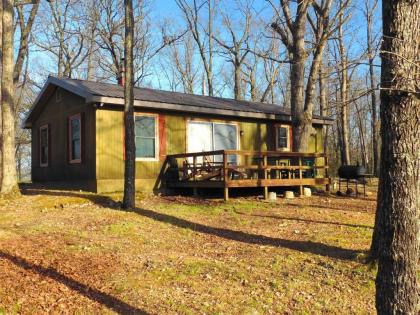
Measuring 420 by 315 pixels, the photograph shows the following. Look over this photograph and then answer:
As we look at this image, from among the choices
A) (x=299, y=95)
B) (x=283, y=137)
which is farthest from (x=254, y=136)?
(x=299, y=95)

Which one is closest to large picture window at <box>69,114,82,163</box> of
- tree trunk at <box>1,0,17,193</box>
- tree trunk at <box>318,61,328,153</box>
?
tree trunk at <box>1,0,17,193</box>

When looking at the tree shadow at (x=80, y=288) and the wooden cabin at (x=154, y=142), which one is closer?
the tree shadow at (x=80, y=288)

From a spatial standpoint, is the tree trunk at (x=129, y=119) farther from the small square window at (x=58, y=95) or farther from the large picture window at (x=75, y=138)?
the small square window at (x=58, y=95)

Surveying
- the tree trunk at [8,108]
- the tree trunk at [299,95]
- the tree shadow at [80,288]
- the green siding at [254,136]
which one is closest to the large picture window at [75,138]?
the tree trunk at [8,108]

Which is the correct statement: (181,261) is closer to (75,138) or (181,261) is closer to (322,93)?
(75,138)

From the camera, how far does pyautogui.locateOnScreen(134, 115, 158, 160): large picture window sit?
45.5ft

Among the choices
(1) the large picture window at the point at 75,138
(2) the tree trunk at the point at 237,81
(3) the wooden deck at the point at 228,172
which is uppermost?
(2) the tree trunk at the point at 237,81

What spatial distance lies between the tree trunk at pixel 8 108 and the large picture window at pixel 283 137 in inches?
382

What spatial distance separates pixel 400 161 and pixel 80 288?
3.95m

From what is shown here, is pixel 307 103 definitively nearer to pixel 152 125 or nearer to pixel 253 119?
pixel 253 119

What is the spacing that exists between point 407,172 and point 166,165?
1063 cm

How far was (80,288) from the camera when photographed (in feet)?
18.1

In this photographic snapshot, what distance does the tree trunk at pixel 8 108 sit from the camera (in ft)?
40.1

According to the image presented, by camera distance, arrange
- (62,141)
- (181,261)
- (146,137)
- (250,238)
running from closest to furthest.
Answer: (181,261)
(250,238)
(146,137)
(62,141)
